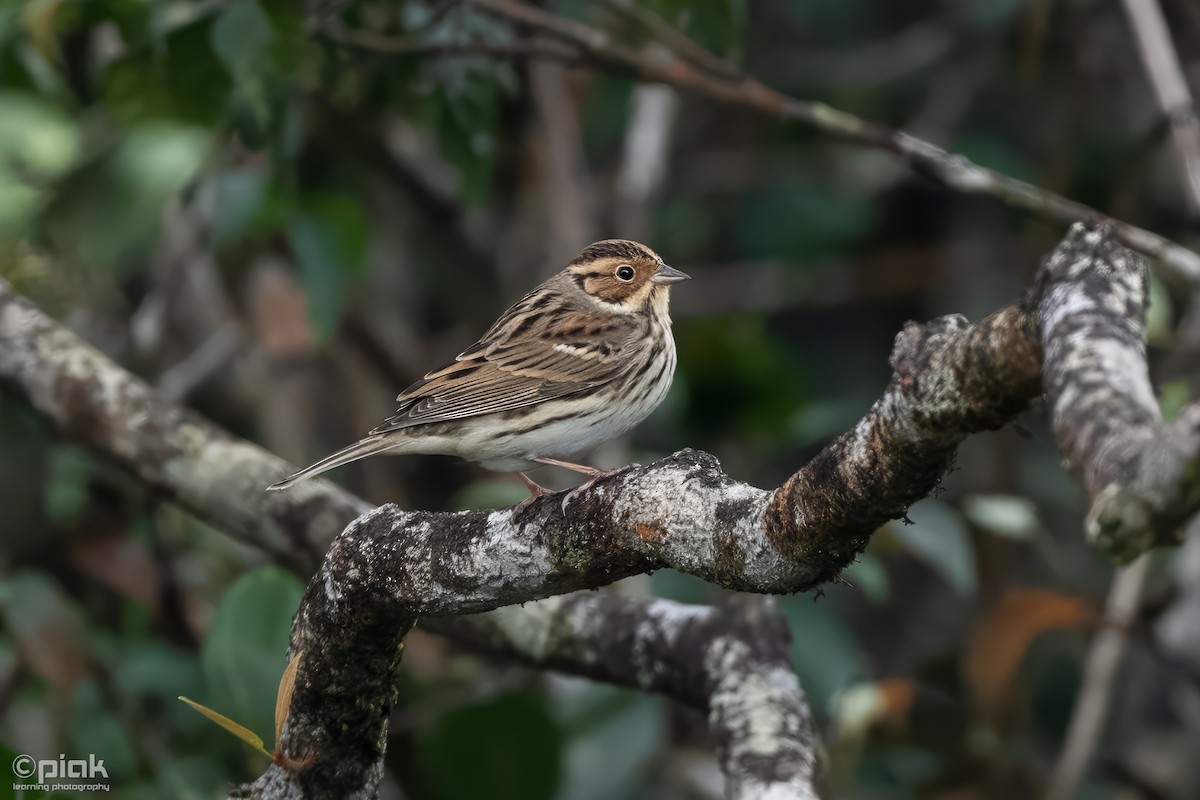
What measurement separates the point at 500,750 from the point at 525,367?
130 cm

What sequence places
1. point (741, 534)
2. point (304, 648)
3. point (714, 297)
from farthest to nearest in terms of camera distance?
point (714, 297), point (304, 648), point (741, 534)

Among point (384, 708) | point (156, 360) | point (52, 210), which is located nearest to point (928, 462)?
point (384, 708)

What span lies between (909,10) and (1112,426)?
262 inches

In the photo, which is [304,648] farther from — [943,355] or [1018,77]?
[1018,77]

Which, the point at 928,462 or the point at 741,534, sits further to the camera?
the point at 741,534

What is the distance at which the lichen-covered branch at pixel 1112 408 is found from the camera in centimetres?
138

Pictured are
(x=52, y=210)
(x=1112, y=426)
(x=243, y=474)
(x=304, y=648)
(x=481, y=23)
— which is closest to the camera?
(x=1112, y=426)

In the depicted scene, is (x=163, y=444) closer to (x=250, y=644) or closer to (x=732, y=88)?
(x=250, y=644)

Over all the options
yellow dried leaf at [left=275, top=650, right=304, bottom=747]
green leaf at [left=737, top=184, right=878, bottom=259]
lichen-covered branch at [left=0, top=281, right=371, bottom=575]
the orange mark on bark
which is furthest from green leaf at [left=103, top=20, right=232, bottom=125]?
green leaf at [left=737, top=184, right=878, bottom=259]

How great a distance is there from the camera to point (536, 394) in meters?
4.44

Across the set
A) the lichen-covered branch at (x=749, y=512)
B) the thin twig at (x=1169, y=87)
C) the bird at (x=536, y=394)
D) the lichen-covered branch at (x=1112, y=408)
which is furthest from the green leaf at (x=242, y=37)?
the thin twig at (x=1169, y=87)

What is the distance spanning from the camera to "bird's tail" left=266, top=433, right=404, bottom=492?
3941 mm

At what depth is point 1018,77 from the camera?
285 inches

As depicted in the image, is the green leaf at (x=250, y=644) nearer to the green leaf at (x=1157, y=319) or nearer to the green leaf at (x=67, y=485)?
the green leaf at (x=67, y=485)
